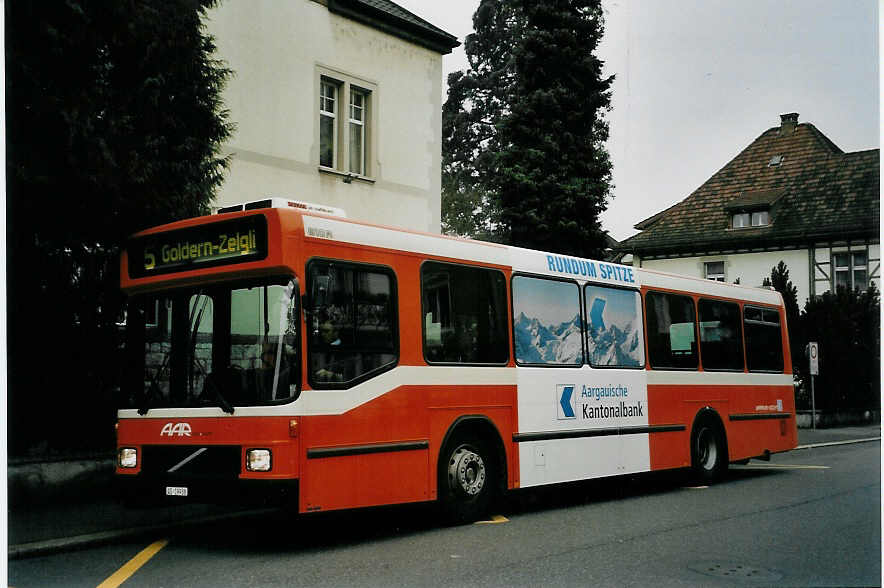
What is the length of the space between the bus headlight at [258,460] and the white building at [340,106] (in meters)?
6.02

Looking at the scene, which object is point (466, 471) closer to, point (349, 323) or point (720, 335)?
point (349, 323)

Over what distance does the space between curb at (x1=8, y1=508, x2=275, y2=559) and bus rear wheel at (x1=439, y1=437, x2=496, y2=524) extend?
2.27m

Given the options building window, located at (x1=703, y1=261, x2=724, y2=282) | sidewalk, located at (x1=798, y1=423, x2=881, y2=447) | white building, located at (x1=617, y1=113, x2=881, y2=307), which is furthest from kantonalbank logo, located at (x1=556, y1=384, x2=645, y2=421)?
sidewalk, located at (x1=798, y1=423, x2=881, y2=447)

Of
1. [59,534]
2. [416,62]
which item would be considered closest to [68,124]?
[59,534]

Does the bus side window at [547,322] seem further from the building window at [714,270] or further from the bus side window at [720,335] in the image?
the building window at [714,270]

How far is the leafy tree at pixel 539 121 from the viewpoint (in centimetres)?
1460

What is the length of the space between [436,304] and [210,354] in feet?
7.12

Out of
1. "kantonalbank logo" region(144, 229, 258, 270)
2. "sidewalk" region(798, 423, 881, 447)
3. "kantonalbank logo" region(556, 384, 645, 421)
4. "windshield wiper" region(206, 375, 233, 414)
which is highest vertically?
"kantonalbank logo" region(144, 229, 258, 270)

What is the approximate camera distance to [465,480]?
31.2 ft

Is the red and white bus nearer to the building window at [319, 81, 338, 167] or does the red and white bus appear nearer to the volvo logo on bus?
the volvo logo on bus

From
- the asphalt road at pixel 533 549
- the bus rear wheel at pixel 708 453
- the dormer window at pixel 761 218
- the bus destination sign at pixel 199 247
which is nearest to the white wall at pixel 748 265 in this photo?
the dormer window at pixel 761 218

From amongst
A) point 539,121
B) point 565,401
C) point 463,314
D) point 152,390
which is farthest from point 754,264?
point 152,390

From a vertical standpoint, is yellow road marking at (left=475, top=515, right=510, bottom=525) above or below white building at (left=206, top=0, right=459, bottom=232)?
below

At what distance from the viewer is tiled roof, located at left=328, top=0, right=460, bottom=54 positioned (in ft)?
54.3
